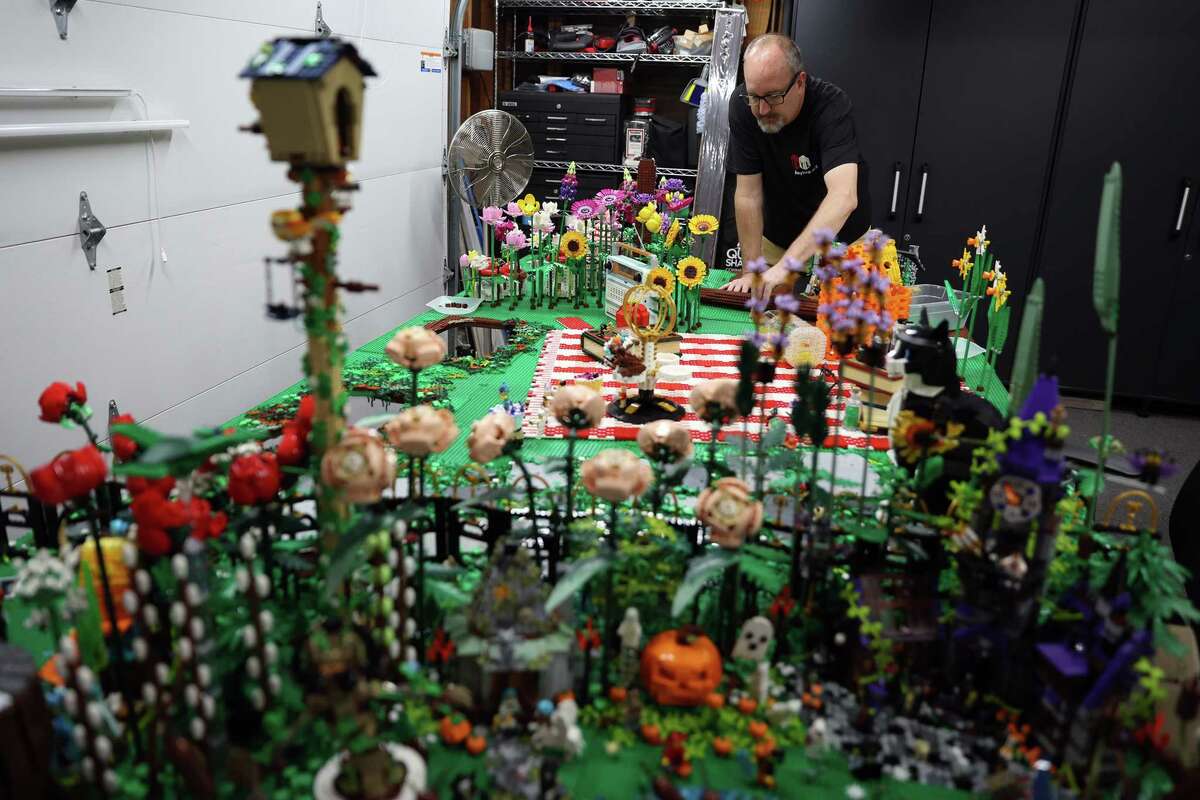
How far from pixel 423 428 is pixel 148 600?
419mm

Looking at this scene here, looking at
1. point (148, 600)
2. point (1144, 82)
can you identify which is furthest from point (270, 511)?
point (1144, 82)

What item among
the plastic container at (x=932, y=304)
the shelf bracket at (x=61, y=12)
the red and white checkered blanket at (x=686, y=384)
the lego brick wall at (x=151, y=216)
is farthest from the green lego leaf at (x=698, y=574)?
the shelf bracket at (x=61, y=12)

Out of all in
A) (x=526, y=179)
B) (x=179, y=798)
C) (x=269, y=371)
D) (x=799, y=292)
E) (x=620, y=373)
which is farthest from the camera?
(x=526, y=179)

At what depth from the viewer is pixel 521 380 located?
95.2 inches

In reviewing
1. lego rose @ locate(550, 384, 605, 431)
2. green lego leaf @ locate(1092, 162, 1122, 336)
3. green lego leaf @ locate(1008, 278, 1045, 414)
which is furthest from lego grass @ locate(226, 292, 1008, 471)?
green lego leaf @ locate(1092, 162, 1122, 336)

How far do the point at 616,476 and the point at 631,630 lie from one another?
0.71ft

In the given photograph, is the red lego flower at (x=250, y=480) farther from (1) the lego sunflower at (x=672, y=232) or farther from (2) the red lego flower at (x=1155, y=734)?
(1) the lego sunflower at (x=672, y=232)

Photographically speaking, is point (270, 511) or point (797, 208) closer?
point (270, 511)

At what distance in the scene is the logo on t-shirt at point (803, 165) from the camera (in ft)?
11.1

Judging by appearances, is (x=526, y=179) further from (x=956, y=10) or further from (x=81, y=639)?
(x=81, y=639)

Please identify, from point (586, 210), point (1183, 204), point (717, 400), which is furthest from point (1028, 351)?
point (1183, 204)

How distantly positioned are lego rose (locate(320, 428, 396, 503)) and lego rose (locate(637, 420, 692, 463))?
391mm

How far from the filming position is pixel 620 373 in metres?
2.31

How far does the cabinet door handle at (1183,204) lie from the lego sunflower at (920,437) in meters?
4.17
